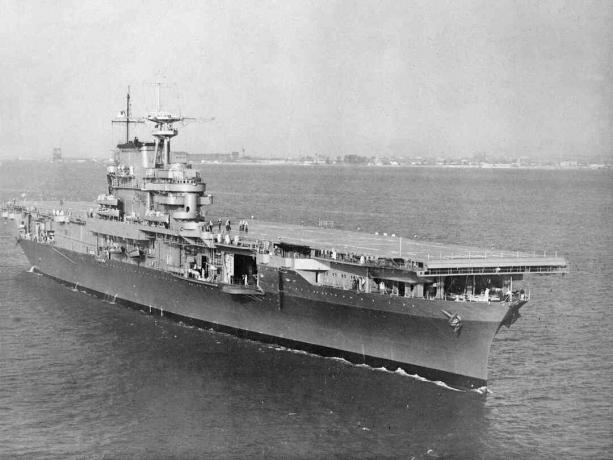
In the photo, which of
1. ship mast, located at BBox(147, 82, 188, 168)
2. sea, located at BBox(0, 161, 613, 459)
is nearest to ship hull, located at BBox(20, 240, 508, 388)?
sea, located at BBox(0, 161, 613, 459)

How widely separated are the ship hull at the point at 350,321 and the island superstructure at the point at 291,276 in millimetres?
41

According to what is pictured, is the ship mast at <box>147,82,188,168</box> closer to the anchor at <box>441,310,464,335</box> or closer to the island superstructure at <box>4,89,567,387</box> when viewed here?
the island superstructure at <box>4,89,567,387</box>

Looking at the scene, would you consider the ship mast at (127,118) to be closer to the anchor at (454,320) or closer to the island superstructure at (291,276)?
the island superstructure at (291,276)

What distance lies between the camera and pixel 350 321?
87.6ft

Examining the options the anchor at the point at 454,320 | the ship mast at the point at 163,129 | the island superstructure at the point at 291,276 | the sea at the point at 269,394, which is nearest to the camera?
the sea at the point at 269,394

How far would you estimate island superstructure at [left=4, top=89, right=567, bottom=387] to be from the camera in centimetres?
2478

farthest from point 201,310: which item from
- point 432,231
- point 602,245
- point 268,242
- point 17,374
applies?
point 602,245

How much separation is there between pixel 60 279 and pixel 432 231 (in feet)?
86.7

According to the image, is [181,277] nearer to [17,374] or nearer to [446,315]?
[17,374]

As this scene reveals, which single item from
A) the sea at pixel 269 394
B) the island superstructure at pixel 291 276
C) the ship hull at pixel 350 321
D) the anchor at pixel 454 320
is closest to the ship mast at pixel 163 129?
the island superstructure at pixel 291 276

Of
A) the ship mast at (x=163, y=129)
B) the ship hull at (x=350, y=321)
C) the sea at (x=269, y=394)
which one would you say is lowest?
the sea at (x=269, y=394)

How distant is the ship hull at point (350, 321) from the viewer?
24328mm

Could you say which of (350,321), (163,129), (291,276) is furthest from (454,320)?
(163,129)

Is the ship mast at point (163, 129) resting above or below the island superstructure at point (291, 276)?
above
